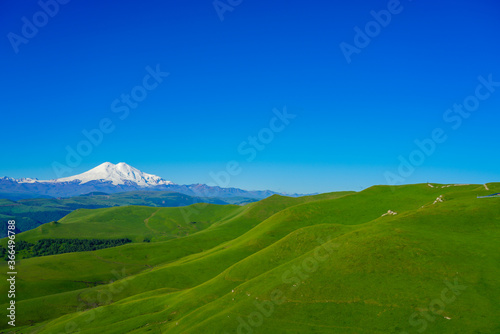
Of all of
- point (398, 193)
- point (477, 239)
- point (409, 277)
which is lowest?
point (409, 277)

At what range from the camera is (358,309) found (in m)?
49.7

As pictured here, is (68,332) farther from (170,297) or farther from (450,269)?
(450,269)

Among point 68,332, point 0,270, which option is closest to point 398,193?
point 68,332

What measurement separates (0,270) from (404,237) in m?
228

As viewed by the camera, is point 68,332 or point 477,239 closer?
point 477,239

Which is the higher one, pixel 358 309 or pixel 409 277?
pixel 409 277

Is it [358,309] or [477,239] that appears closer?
[358,309]

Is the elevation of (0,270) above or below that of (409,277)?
below

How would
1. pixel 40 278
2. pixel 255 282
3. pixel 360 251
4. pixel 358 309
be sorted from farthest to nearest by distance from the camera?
pixel 40 278 < pixel 255 282 < pixel 360 251 < pixel 358 309

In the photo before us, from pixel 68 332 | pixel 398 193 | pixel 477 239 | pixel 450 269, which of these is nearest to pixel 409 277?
pixel 450 269

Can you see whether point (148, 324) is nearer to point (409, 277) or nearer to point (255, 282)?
point (255, 282)

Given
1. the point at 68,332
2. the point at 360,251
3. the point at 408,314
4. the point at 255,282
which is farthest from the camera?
the point at 68,332

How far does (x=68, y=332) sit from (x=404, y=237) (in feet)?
310

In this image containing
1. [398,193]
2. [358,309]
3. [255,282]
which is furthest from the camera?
[398,193]
